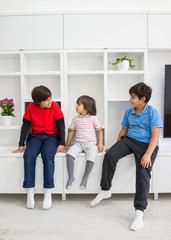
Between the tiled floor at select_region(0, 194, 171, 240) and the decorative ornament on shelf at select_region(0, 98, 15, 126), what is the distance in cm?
72

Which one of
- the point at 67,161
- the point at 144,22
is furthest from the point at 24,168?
the point at 144,22

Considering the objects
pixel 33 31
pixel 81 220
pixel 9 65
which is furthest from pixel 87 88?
pixel 81 220

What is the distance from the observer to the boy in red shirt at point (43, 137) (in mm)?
1639

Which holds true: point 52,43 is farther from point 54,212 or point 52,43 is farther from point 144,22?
point 54,212

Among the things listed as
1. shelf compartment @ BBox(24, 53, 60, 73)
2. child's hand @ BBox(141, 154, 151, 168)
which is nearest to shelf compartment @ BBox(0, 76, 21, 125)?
shelf compartment @ BBox(24, 53, 60, 73)

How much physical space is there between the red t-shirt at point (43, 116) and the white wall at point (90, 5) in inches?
43.8

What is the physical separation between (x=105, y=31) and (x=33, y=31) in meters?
0.68

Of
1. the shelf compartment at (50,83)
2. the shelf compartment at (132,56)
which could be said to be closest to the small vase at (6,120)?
the shelf compartment at (50,83)

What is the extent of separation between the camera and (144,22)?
2.00m

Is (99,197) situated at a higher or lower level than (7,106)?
lower

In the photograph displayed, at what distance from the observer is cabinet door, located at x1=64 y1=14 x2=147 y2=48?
2.00m

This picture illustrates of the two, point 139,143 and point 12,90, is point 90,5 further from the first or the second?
point 139,143

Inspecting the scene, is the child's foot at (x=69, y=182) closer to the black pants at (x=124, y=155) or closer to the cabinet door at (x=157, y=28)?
the black pants at (x=124, y=155)

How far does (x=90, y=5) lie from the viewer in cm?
222
